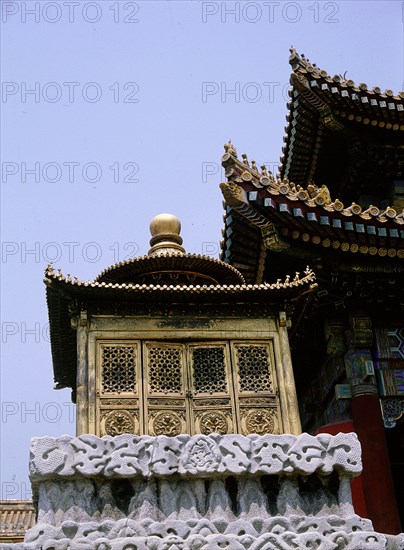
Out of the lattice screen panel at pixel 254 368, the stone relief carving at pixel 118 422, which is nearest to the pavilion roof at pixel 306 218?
the lattice screen panel at pixel 254 368

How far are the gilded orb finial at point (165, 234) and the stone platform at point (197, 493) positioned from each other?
6991 millimetres

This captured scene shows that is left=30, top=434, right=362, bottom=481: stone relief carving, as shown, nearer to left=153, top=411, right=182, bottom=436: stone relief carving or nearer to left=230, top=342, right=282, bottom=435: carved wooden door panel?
left=230, top=342, right=282, bottom=435: carved wooden door panel

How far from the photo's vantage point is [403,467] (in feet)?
50.4

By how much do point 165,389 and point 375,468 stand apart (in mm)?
3572

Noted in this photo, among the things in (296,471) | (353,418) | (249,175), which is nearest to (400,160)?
(249,175)

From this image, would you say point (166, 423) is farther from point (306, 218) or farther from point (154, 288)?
point (306, 218)

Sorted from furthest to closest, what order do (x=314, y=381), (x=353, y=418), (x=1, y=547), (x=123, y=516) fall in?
(x=314, y=381) → (x=353, y=418) → (x=123, y=516) → (x=1, y=547)

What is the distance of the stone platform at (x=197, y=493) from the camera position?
5.57 metres

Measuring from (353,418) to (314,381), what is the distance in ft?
7.69

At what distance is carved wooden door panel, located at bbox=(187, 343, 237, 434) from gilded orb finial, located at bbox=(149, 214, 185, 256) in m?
2.35

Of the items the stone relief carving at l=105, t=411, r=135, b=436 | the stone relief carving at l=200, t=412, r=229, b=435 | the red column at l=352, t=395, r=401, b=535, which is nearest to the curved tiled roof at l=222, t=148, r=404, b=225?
the red column at l=352, t=395, r=401, b=535

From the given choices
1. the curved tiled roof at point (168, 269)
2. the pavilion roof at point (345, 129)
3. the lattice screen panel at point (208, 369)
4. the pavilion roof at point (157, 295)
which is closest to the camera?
the lattice screen panel at point (208, 369)

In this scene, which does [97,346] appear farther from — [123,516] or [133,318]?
[123,516]

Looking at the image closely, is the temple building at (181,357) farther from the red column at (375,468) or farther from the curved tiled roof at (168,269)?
the red column at (375,468)
